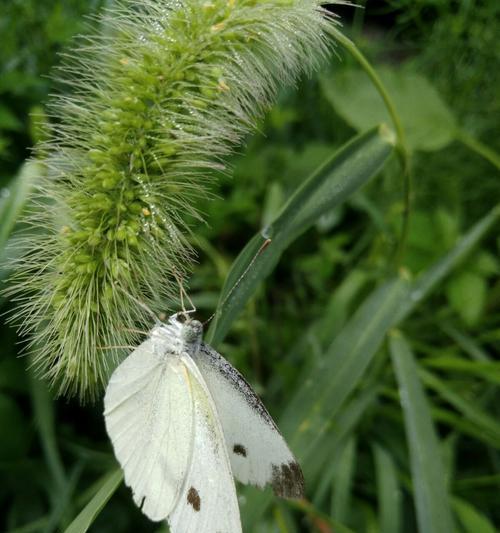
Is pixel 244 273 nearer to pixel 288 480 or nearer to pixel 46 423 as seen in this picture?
pixel 288 480

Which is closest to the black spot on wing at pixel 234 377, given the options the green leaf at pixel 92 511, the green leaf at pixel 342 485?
the green leaf at pixel 92 511

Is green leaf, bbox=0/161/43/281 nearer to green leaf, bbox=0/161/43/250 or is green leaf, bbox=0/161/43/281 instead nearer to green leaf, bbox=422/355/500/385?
green leaf, bbox=0/161/43/250

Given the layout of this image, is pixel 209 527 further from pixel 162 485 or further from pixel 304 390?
pixel 304 390

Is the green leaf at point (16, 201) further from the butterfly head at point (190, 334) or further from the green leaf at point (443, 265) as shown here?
the green leaf at point (443, 265)

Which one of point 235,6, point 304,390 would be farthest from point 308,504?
point 235,6

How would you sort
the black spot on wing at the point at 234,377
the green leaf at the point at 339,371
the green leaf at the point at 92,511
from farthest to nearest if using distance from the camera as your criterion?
the green leaf at the point at 339,371, the black spot on wing at the point at 234,377, the green leaf at the point at 92,511

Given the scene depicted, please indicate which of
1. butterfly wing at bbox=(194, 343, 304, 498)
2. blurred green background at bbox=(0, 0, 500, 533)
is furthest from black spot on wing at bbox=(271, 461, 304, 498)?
blurred green background at bbox=(0, 0, 500, 533)

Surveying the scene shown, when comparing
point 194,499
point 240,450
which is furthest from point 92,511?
point 240,450
